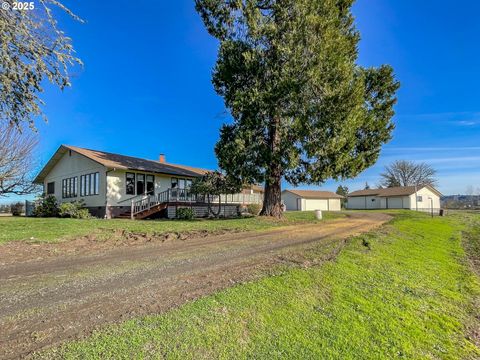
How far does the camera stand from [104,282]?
560 cm

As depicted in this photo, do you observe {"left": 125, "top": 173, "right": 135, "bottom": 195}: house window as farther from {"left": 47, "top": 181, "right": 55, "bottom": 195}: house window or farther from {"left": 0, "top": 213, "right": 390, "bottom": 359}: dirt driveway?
{"left": 0, "top": 213, "right": 390, "bottom": 359}: dirt driveway

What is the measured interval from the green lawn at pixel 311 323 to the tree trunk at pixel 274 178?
34.2 ft

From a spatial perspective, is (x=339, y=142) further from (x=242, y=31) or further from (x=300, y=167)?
(x=242, y=31)

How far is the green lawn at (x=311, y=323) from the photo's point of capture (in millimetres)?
3490

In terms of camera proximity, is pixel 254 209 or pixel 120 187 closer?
pixel 120 187

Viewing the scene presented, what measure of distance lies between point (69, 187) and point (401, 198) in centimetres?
4982

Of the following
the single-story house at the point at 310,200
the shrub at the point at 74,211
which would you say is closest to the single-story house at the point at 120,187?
the shrub at the point at 74,211

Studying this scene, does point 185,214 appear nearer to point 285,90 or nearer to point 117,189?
point 117,189

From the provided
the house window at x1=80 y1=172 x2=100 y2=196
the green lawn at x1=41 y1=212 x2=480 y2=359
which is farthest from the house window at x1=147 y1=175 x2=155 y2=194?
the green lawn at x1=41 y1=212 x2=480 y2=359

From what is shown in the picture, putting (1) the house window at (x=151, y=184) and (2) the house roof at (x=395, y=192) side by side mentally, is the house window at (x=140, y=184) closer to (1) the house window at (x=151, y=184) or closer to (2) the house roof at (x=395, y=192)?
(1) the house window at (x=151, y=184)

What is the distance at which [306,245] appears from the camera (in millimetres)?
9914

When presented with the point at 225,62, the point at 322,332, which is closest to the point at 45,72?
the point at 322,332

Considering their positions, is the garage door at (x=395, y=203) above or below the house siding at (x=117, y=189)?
below

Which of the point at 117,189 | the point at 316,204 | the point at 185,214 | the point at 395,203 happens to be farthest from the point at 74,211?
the point at 395,203
